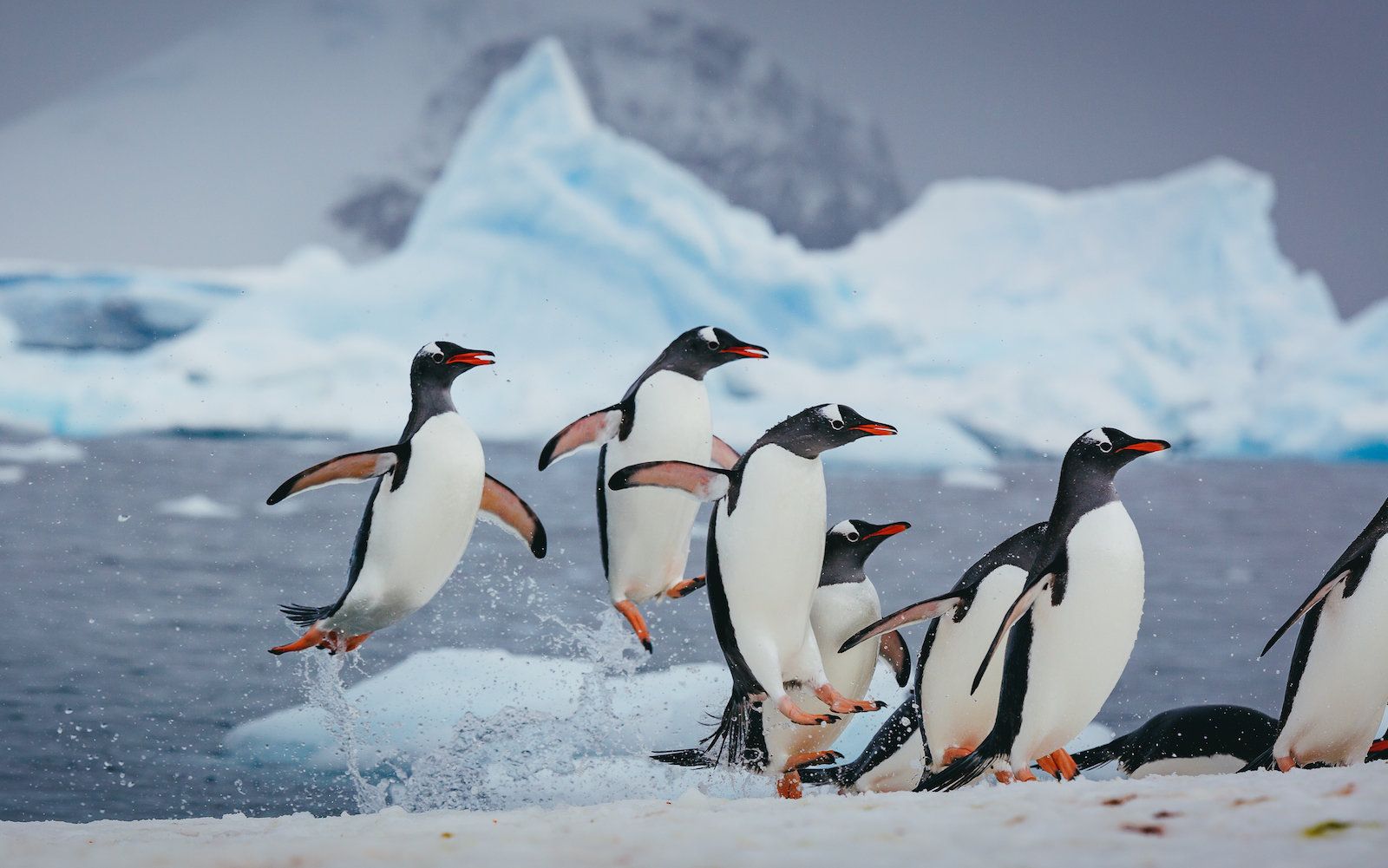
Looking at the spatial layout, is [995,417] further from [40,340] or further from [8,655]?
[40,340]

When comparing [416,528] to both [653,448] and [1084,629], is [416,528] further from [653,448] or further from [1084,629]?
[1084,629]

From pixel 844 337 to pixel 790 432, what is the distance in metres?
18.0

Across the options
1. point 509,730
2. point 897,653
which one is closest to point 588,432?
point 897,653

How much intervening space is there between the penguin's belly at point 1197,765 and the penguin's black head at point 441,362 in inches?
78.4

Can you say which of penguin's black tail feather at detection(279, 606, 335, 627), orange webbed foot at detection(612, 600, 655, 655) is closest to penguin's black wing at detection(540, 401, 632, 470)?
orange webbed foot at detection(612, 600, 655, 655)

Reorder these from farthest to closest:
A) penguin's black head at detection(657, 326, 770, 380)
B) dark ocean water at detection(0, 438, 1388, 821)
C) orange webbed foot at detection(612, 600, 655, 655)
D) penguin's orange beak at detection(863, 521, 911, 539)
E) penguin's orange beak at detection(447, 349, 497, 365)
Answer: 1. dark ocean water at detection(0, 438, 1388, 821)
2. penguin's black head at detection(657, 326, 770, 380)
3. orange webbed foot at detection(612, 600, 655, 655)
4. penguin's orange beak at detection(447, 349, 497, 365)
5. penguin's orange beak at detection(863, 521, 911, 539)

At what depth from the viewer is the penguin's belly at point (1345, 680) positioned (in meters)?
2.73

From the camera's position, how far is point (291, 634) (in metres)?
10.1

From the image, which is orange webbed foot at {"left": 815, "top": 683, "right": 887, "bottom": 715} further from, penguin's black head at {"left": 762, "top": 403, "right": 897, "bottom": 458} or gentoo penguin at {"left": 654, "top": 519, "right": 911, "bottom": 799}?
penguin's black head at {"left": 762, "top": 403, "right": 897, "bottom": 458}

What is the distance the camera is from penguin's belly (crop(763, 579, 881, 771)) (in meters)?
2.94

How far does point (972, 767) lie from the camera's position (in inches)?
106

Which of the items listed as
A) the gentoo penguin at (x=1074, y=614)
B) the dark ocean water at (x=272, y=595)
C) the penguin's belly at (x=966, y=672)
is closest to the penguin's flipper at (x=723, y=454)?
the penguin's belly at (x=966, y=672)

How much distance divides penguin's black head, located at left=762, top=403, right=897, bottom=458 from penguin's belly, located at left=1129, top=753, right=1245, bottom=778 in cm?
120

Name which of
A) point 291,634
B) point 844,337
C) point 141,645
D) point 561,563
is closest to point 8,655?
point 141,645
